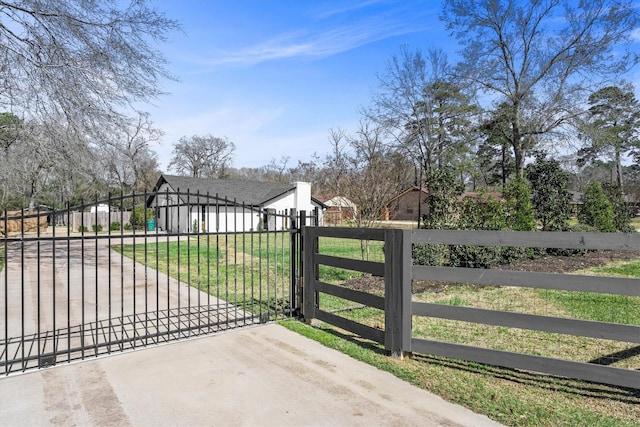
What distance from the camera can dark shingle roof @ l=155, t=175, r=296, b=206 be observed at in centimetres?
2620

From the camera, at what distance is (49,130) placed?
9.49 meters

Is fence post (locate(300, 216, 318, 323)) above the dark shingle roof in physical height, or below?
below

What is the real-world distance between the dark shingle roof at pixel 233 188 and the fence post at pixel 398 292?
75.2 feet

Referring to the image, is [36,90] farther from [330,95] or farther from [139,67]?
[330,95]

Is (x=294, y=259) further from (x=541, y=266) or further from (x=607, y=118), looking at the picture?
(x=607, y=118)

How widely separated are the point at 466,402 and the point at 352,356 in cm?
123

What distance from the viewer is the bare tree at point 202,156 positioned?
142 ft

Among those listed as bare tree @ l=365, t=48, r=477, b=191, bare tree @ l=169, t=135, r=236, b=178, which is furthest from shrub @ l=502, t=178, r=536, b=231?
bare tree @ l=169, t=135, r=236, b=178

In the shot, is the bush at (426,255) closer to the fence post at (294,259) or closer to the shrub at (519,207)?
the fence post at (294,259)

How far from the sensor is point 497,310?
12.3 ft

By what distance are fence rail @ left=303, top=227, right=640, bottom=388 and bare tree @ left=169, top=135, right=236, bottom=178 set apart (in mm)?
42722

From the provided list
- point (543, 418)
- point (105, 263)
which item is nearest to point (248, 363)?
point (543, 418)

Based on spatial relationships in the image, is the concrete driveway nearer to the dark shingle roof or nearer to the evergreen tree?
the evergreen tree

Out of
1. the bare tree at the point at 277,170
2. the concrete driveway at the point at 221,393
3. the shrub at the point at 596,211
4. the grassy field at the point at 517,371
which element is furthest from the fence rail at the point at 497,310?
the bare tree at the point at 277,170
